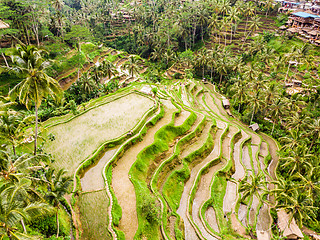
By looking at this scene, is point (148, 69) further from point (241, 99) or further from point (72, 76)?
point (241, 99)

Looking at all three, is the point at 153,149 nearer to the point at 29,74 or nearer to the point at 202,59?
the point at 29,74

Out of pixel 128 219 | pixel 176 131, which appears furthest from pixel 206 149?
pixel 128 219

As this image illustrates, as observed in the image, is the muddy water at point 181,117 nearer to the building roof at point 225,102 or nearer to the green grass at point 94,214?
the building roof at point 225,102

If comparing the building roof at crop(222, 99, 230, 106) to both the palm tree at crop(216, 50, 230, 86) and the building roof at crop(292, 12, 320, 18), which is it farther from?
the building roof at crop(292, 12, 320, 18)

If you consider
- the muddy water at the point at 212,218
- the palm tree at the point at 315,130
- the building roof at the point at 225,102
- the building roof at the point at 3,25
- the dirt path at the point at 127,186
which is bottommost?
the building roof at the point at 225,102

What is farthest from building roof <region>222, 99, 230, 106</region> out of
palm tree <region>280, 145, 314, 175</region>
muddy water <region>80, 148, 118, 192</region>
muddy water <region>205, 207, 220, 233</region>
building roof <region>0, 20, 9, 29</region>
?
building roof <region>0, 20, 9, 29</region>

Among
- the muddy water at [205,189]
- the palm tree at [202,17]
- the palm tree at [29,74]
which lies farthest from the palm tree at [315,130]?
the palm tree at [202,17]
